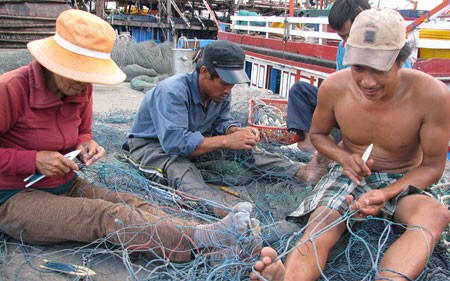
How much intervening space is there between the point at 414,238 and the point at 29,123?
2102 mm

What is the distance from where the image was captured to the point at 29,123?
93.2 inches

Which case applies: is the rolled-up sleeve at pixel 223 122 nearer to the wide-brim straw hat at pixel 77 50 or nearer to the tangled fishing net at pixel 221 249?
the tangled fishing net at pixel 221 249

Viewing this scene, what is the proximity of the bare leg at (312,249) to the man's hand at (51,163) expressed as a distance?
1.30 metres

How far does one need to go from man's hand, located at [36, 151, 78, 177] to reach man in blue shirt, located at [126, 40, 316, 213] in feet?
3.23

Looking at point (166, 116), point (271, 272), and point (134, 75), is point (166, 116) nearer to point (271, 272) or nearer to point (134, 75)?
point (271, 272)

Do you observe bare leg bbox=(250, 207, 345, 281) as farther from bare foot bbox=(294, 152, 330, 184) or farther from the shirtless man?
bare foot bbox=(294, 152, 330, 184)

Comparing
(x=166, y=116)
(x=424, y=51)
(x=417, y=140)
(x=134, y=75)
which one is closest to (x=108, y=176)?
(x=166, y=116)

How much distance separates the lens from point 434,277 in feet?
7.31

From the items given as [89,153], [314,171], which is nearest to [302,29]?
[314,171]

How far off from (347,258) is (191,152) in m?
1.45

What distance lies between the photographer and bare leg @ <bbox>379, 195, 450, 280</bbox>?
1.98 meters

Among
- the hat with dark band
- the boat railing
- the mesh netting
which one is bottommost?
the mesh netting

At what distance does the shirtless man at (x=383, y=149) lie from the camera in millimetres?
2102

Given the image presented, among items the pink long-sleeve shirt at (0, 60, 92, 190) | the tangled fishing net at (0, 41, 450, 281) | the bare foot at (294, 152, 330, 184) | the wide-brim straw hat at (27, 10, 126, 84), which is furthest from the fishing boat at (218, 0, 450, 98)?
the pink long-sleeve shirt at (0, 60, 92, 190)
